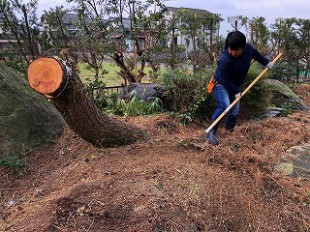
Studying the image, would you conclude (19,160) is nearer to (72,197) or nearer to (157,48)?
(72,197)

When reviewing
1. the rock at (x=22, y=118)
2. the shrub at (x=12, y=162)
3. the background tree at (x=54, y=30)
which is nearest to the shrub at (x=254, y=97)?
the rock at (x=22, y=118)

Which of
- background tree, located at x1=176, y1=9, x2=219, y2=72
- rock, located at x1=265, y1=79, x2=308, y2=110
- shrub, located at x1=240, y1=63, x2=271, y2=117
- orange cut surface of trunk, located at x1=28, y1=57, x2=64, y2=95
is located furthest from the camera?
background tree, located at x1=176, y1=9, x2=219, y2=72

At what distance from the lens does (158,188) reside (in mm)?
3273

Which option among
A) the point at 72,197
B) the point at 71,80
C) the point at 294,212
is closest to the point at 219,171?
the point at 294,212

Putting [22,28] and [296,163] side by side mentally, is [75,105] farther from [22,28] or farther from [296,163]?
[22,28]

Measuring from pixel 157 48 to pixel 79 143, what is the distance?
14.7 feet

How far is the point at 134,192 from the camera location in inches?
127

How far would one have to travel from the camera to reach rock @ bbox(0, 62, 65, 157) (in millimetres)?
4250

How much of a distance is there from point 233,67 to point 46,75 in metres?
2.12

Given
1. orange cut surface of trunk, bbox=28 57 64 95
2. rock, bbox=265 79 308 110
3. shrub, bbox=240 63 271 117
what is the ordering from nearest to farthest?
orange cut surface of trunk, bbox=28 57 64 95
shrub, bbox=240 63 271 117
rock, bbox=265 79 308 110

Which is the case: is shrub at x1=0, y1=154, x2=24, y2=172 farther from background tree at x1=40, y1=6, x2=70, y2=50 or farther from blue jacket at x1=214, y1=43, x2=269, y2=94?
background tree at x1=40, y1=6, x2=70, y2=50

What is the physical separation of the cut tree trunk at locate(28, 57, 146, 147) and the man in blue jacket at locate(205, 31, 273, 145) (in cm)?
104

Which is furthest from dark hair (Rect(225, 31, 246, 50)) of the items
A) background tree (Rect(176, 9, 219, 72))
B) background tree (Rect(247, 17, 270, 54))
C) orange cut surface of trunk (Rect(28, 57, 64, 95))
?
background tree (Rect(247, 17, 270, 54))

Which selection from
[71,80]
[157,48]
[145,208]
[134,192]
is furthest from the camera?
[157,48]
